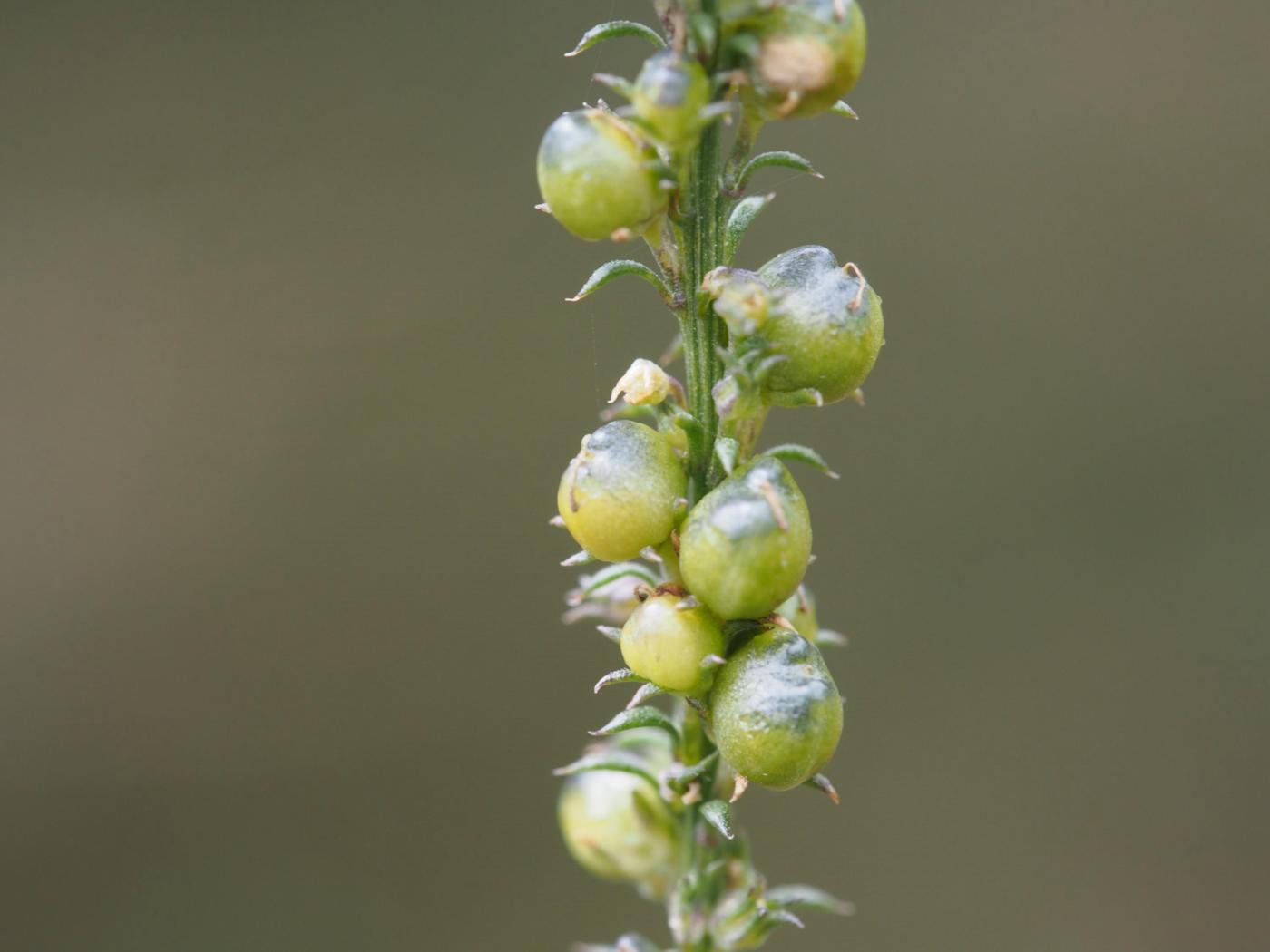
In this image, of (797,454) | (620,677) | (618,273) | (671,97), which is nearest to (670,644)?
(620,677)

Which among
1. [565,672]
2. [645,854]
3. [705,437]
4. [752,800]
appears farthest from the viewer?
[565,672]

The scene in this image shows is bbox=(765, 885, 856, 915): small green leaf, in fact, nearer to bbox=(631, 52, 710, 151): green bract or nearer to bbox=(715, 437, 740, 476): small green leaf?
bbox=(715, 437, 740, 476): small green leaf

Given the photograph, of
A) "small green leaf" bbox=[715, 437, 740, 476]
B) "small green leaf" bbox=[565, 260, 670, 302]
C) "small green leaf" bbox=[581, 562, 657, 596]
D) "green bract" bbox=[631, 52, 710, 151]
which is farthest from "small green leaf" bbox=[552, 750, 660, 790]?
"green bract" bbox=[631, 52, 710, 151]

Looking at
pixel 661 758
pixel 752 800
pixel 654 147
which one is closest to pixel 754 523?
pixel 654 147

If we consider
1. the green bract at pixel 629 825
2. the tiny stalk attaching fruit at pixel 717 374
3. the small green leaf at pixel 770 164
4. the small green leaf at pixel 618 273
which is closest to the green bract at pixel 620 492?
the tiny stalk attaching fruit at pixel 717 374

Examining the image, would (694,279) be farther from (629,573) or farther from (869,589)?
(869,589)

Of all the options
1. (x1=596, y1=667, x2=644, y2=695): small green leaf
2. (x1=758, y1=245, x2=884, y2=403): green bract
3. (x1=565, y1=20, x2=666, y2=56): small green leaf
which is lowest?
(x1=596, y1=667, x2=644, y2=695): small green leaf

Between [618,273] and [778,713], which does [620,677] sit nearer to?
[778,713]
